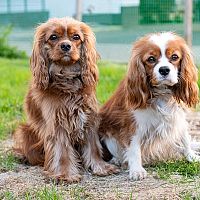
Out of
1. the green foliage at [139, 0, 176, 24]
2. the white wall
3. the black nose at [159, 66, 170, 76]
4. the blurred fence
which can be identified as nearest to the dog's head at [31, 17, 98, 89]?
the black nose at [159, 66, 170, 76]

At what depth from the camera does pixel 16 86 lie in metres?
11.4

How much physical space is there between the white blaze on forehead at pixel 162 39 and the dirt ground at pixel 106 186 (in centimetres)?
117

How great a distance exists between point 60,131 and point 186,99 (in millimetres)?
1228

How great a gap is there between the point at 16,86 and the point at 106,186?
608cm

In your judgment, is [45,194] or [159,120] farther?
[159,120]

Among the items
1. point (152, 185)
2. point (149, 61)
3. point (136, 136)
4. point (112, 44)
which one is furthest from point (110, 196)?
point (112, 44)

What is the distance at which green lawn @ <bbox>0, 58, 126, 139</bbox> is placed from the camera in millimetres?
8539

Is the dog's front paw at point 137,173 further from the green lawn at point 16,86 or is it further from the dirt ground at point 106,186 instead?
the green lawn at point 16,86

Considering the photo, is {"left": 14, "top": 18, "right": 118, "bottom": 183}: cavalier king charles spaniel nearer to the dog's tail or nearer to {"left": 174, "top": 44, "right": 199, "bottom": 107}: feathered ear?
the dog's tail

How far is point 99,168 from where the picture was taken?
6.06 m

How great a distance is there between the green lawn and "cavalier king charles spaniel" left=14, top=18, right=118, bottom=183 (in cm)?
111

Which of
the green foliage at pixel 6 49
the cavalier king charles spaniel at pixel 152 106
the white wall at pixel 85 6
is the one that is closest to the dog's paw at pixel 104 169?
the cavalier king charles spaniel at pixel 152 106

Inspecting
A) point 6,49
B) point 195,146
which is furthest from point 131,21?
point 195,146

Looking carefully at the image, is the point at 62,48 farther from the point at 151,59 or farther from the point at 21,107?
the point at 21,107
